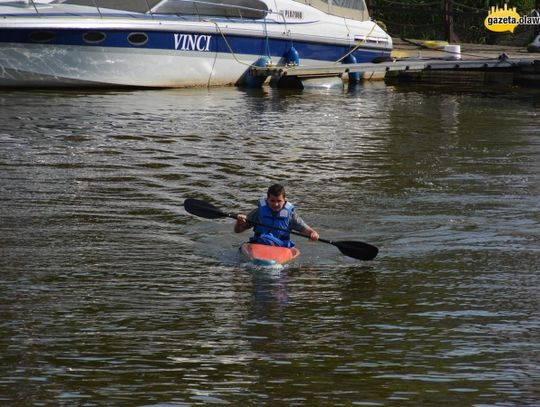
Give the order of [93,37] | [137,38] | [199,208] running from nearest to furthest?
[199,208] < [93,37] < [137,38]

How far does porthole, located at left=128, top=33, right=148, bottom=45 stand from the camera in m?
27.1

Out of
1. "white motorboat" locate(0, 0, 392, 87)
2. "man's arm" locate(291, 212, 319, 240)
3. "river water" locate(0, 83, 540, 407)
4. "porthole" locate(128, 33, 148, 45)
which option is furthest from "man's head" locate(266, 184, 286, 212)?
"porthole" locate(128, 33, 148, 45)

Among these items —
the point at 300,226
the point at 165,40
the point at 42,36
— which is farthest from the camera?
the point at 165,40

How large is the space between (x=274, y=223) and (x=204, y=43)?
601 inches

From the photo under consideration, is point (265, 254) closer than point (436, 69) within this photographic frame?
Yes

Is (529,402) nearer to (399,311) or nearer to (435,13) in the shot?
(399,311)

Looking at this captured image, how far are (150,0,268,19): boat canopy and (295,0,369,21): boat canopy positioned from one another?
5.39 feet

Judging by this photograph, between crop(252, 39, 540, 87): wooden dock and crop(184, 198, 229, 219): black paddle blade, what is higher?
crop(252, 39, 540, 87): wooden dock

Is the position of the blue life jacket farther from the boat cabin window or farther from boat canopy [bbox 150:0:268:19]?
the boat cabin window

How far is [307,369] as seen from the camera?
9.33m

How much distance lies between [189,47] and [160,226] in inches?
544

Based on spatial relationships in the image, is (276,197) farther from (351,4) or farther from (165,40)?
(351,4)

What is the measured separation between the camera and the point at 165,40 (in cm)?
2764

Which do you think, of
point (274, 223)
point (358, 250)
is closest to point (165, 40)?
point (274, 223)
